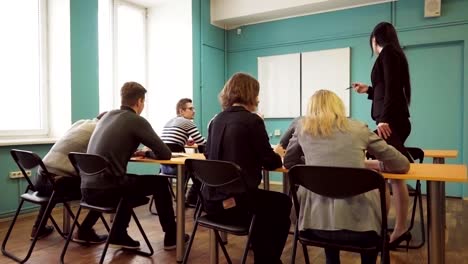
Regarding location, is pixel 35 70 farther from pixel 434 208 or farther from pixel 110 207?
pixel 434 208

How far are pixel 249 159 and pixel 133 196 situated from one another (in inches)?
37.4

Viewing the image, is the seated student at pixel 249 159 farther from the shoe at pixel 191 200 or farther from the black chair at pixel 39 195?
the shoe at pixel 191 200

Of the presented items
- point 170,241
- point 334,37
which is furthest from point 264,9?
point 170,241

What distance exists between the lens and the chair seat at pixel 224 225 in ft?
5.90

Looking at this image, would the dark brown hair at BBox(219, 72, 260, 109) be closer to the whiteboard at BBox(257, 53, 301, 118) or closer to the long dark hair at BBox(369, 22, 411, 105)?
the long dark hair at BBox(369, 22, 411, 105)

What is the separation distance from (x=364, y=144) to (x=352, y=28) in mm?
3992

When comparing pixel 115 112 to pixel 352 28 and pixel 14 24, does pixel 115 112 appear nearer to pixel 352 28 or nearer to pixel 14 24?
pixel 14 24

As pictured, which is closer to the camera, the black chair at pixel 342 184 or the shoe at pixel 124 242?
the black chair at pixel 342 184

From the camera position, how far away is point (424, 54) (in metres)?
4.73

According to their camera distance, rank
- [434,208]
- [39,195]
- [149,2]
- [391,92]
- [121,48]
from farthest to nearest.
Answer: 1. [149,2]
2. [121,48]
3. [39,195]
4. [391,92]
5. [434,208]

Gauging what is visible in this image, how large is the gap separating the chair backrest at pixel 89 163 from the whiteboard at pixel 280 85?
379 cm

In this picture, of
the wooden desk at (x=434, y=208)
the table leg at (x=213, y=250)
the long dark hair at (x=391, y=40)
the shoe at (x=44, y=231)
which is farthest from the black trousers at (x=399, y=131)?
the shoe at (x=44, y=231)

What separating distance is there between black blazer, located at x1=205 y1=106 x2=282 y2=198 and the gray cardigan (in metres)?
0.28

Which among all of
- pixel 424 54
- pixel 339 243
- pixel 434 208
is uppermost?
pixel 424 54
